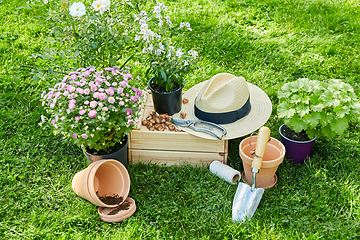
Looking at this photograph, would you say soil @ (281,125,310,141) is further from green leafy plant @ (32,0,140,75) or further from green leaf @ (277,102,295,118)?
green leafy plant @ (32,0,140,75)

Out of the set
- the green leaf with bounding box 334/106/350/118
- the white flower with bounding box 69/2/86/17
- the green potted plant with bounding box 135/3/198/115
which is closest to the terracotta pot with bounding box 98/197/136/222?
the green potted plant with bounding box 135/3/198/115

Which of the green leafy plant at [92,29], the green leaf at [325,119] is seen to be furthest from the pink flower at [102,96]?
the green leaf at [325,119]

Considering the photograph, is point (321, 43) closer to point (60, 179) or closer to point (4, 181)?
point (60, 179)

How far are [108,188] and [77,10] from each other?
4.26ft

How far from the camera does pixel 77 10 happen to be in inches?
96.0

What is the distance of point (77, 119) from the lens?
234 cm

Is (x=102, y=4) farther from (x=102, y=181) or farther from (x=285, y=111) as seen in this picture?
(x=285, y=111)

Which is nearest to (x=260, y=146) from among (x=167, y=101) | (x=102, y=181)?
(x=167, y=101)

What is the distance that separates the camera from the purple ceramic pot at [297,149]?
8.96 ft

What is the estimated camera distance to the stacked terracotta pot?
7.86 feet

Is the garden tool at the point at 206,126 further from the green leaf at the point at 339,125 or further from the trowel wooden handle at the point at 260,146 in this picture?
the green leaf at the point at 339,125

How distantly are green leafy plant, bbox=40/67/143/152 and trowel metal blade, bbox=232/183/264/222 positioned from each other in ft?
3.02

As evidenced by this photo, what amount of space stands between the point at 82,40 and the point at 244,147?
1499 millimetres

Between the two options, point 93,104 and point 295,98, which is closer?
point 93,104
